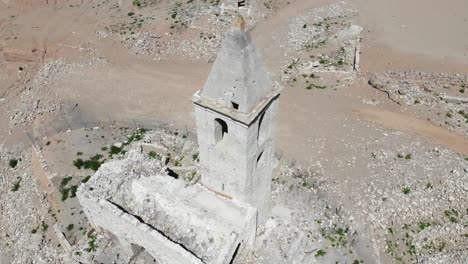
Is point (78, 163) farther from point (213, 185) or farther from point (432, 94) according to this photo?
point (432, 94)

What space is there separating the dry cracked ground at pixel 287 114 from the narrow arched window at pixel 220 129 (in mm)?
6335

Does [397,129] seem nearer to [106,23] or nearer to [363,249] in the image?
[363,249]

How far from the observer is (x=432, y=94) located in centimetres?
2738

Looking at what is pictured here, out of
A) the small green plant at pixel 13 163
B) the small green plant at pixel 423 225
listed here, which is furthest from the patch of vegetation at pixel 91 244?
the small green plant at pixel 423 225

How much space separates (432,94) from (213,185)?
18755mm

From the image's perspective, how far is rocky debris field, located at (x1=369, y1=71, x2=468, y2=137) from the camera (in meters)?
25.7

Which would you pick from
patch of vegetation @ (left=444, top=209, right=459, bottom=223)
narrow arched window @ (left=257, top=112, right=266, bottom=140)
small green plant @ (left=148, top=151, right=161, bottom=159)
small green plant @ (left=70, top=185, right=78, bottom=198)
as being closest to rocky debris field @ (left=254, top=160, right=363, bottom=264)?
patch of vegetation @ (left=444, top=209, right=459, bottom=223)

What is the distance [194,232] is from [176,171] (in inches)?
269

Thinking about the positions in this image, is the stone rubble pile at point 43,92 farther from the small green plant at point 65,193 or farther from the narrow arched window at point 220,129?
the narrow arched window at point 220,129

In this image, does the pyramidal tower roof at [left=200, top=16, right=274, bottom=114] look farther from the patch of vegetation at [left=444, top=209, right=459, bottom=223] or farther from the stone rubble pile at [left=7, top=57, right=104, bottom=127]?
the stone rubble pile at [left=7, top=57, right=104, bottom=127]

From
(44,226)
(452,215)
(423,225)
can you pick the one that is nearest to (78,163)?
(44,226)

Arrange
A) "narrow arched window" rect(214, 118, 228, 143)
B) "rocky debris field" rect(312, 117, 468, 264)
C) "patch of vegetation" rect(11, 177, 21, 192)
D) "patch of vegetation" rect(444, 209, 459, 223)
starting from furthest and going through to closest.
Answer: "patch of vegetation" rect(11, 177, 21, 192), "patch of vegetation" rect(444, 209, 459, 223), "rocky debris field" rect(312, 117, 468, 264), "narrow arched window" rect(214, 118, 228, 143)

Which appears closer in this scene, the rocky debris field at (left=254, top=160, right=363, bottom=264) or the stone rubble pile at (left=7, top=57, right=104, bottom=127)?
the rocky debris field at (left=254, top=160, right=363, bottom=264)

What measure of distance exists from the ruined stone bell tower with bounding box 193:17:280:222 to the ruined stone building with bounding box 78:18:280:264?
33mm
